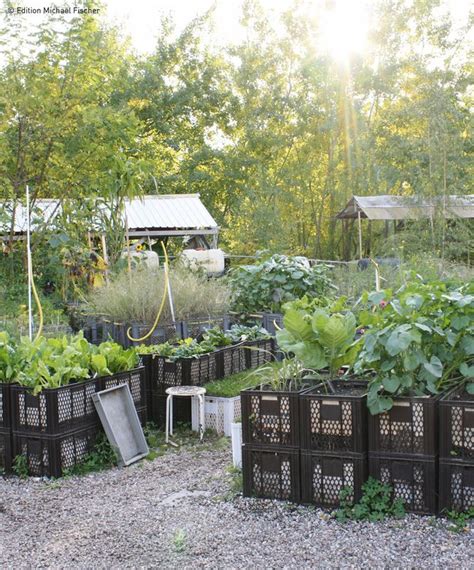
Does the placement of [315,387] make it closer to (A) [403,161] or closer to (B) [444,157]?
(B) [444,157]

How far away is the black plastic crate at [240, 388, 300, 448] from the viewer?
423 centimetres

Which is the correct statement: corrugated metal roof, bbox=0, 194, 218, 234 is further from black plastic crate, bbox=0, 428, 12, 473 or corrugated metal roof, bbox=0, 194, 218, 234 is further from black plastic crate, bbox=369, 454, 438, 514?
black plastic crate, bbox=369, 454, 438, 514

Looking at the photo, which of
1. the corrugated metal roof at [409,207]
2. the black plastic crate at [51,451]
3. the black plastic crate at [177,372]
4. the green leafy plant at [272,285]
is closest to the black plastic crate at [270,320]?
the green leafy plant at [272,285]

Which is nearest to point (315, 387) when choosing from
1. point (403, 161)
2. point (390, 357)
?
point (390, 357)

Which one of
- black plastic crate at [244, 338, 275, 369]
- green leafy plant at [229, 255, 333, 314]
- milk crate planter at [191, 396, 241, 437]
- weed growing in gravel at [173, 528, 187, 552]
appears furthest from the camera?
green leafy plant at [229, 255, 333, 314]

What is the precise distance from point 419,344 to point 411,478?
2.32ft

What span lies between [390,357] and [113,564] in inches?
68.2

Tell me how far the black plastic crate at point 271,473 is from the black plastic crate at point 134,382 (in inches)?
59.3

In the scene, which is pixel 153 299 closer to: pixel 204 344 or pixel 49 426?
pixel 204 344

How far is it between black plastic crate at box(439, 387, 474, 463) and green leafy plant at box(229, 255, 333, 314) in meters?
4.87

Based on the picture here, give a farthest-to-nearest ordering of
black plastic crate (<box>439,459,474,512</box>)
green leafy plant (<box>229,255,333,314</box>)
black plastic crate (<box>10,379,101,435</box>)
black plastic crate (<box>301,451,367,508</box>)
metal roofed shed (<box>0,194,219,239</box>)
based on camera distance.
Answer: metal roofed shed (<box>0,194,219,239</box>)
green leafy plant (<box>229,255,333,314</box>)
black plastic crate (<box>10,379,101,435</box>)
black plastic crate (<box>301,451,367,508</box>)
black plastic crate (<box>439,459,474,512</box>)

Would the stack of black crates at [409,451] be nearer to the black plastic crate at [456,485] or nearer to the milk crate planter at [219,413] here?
Answer: the black plastic crate at [456,485]

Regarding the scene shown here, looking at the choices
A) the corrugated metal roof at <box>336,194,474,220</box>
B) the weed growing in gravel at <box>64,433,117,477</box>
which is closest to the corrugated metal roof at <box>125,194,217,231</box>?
the corrugated metal roof at <box>336,194,474,220</box>

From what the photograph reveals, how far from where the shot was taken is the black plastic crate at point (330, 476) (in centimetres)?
402
